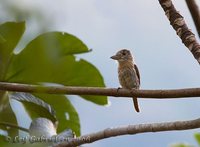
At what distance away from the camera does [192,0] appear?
1.34m

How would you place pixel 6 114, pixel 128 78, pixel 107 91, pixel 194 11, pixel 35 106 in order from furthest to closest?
pixel 128 78 < pixel 35 106 < pixel 6 114 < pixel 107 91 < pixel 194 11

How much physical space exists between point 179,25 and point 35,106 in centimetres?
102

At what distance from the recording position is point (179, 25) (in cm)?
175

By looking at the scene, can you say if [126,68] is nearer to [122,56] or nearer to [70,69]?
[122,56]

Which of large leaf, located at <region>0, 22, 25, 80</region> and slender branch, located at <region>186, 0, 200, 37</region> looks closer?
large leaf, located at <region>0, 22, 25, 80</region>

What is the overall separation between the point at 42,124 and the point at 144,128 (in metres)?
0.47

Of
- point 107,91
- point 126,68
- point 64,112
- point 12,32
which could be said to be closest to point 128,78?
point 126,68

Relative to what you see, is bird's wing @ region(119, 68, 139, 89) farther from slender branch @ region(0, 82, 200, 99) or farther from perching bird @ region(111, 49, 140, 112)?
slender branch @ region(0, 82, 200, 99)

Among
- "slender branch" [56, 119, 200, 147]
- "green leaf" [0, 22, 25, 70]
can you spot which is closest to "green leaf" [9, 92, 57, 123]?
"slender branch" [56, 119, 200, 147]

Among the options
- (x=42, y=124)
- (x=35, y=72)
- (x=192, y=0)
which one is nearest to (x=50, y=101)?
(x=42, y=124)

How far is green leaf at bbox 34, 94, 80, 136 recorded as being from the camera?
8.45ft

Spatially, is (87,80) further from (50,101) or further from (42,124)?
(42,124)

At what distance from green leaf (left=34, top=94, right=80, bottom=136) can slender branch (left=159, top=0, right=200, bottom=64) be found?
102 centimetres

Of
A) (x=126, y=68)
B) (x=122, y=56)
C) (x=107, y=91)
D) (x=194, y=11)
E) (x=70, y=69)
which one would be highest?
(x=122, y=56)
